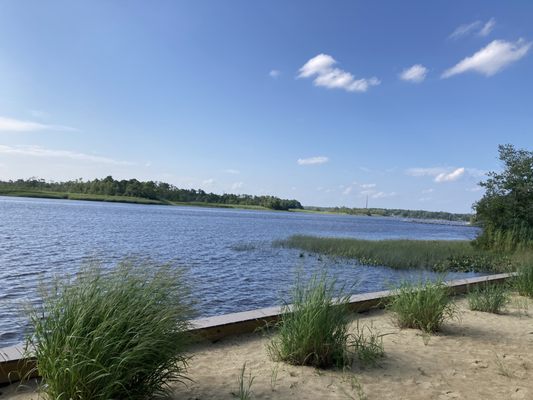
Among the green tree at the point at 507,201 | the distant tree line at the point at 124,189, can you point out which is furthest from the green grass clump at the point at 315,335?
the distant tree line at the point at 124,189

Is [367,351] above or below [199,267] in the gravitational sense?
above

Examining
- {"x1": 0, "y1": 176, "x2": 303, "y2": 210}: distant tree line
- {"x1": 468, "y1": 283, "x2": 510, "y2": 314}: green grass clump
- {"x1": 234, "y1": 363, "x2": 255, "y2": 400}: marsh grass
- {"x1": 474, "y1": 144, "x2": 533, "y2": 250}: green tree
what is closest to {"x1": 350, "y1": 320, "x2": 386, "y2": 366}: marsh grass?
{"x1": 234, "y1": 363, "x2": 255, "y2": 400}: marsh grass

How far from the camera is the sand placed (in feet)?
12.8

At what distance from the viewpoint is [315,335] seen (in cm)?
456

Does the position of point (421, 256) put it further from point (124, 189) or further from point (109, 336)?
point (124, 189)

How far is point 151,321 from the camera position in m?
3.42

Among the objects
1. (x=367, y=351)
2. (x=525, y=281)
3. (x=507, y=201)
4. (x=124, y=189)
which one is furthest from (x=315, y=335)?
(x=124, y=189)

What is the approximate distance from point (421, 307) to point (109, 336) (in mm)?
4449

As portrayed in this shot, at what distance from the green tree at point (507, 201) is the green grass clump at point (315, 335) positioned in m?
19.9

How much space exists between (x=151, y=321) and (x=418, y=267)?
61.6 feet

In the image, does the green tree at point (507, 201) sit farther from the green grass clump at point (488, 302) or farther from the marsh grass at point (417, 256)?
the green grass clump at point (488, 302)

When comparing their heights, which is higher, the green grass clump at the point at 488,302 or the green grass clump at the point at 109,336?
the green grass clump at the point at 109,336

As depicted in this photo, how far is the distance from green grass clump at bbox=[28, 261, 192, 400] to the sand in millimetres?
529

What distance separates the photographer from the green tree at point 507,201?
22.4 metres
